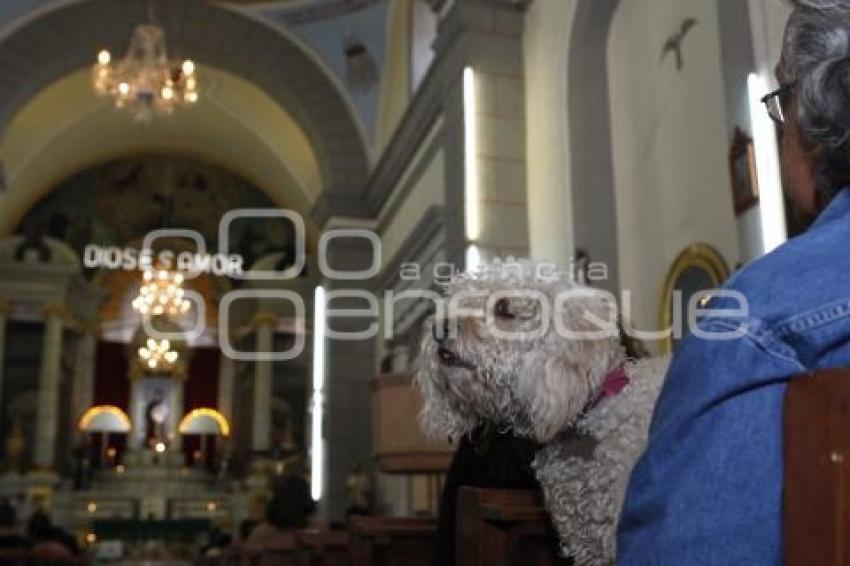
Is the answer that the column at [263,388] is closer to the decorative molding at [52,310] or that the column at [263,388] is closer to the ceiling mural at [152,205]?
the ceiling mural at [152,205]

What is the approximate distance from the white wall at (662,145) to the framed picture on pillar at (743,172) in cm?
47

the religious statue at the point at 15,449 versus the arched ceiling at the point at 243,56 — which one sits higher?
the arched ceiling at the point at 243,56

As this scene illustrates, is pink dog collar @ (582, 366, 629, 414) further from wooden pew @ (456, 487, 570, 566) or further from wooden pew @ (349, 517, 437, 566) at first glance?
wooden pew @ (349, 517, 437, 566)

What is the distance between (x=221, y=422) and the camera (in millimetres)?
18656

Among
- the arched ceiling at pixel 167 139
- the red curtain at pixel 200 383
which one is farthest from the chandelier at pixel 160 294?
the red curtain at pixel 200 383

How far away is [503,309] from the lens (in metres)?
2.24

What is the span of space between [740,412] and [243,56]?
38.2 ft

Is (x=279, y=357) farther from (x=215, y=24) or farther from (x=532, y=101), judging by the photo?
(x=532, y=101)

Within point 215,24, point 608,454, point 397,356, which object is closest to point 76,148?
point 215,24

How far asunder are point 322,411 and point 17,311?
793 cm

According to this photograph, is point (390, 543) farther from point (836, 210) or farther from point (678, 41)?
point (678, 41)

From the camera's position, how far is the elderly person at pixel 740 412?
0.82 meters

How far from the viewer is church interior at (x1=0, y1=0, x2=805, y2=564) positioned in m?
5.24

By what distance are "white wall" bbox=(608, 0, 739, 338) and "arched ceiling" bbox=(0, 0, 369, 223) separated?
5439 mm
